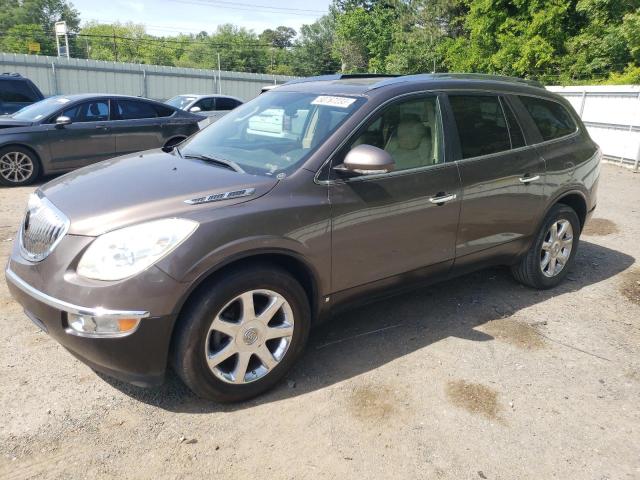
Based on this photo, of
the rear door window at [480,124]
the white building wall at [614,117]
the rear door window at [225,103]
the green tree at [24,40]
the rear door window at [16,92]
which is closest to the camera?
the rear door window at [480,124]

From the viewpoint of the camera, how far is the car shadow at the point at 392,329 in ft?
10.3

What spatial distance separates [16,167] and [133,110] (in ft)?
7.12

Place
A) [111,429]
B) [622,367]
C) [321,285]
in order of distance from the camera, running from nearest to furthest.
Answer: [111,429] < [321,285] < [622,367]

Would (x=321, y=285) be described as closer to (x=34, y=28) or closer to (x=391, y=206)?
(x=391, y=206)

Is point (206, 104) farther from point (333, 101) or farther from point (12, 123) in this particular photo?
point (333, 101)

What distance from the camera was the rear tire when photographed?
4.65 meters

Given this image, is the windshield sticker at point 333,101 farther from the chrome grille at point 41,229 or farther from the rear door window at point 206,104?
the rear door window at point 206,104

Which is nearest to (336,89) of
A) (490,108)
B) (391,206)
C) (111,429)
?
(391,206)

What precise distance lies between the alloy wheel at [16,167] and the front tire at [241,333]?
283 inches

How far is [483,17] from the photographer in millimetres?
27094

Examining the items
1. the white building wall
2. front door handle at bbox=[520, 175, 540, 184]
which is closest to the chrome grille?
front door handle at bbox=[520, 175, 540, 184]

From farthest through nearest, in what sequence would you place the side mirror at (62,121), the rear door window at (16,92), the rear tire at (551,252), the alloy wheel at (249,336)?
the rear door window at (16,92) → the side mirror at (62,121) → the rear tire at (551,252) → the alloy wheel at (249,336)

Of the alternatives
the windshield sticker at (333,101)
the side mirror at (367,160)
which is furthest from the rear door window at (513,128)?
the side mirror at (367,160)

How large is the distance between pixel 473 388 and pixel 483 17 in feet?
90.8
